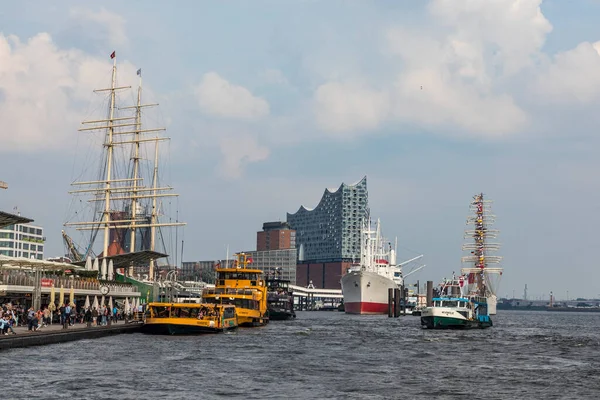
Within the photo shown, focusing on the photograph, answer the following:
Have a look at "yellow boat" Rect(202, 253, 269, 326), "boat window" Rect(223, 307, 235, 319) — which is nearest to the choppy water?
"boat window" Rect(223, 307, 235, 319)

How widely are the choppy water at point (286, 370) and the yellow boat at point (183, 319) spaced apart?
1591mm

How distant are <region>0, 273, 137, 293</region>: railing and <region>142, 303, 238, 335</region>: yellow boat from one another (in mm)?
7381

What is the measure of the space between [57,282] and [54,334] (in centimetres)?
1590

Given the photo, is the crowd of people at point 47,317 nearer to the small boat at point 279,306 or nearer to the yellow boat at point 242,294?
the yellow boat at point 242,294

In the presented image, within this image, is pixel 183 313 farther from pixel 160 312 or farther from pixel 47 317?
pixel 47 317

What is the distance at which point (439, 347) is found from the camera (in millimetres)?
65000

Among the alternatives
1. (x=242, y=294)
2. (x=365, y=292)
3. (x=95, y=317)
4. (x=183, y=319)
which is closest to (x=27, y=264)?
(x=95, y=317)

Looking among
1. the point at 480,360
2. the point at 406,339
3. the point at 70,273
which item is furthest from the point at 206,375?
the point at 70,273

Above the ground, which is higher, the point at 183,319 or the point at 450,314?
the point at 183,319

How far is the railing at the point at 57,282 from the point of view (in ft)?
200

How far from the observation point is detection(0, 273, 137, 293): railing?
60969 millimetres

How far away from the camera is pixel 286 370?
1786 inches

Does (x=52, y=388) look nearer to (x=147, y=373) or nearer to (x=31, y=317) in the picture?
(x=147, y=373)

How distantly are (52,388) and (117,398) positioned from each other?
3429mm
